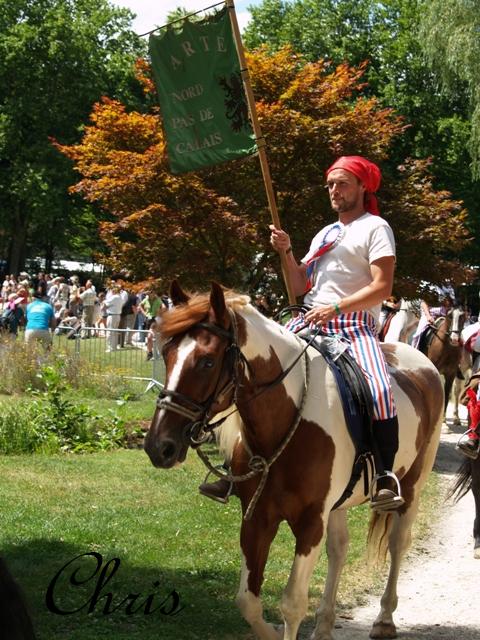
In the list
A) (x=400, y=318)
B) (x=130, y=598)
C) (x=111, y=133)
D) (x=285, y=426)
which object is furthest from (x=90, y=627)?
(x=400, y=318)

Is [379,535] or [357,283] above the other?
[357,283]

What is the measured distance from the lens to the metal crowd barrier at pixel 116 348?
61.3 feet

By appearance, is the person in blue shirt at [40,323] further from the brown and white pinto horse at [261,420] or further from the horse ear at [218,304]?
the horse ear at [218,304]

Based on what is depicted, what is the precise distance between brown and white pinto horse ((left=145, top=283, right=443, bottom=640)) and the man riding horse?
223 mm

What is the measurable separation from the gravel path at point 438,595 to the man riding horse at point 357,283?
1.23 m

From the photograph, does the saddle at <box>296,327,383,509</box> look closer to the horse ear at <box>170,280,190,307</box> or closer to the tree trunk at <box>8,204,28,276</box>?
the horse ear at <box>170,280,190,307</box>

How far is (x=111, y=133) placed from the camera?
12859 millimetres

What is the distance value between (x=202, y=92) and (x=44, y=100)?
41899mm

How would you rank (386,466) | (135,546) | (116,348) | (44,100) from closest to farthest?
(386,466) < (135,546) < (116,348) < (44,100)

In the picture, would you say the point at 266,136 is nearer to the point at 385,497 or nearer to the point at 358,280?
the point at 358,280

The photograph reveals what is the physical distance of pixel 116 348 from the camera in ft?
63.2

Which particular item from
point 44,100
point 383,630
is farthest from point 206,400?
point 44,100

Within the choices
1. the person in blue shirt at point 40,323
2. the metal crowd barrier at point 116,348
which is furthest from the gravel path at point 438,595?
the person in blue shirt at point 40,323

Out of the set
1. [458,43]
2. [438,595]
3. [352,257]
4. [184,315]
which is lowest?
[438,595]
